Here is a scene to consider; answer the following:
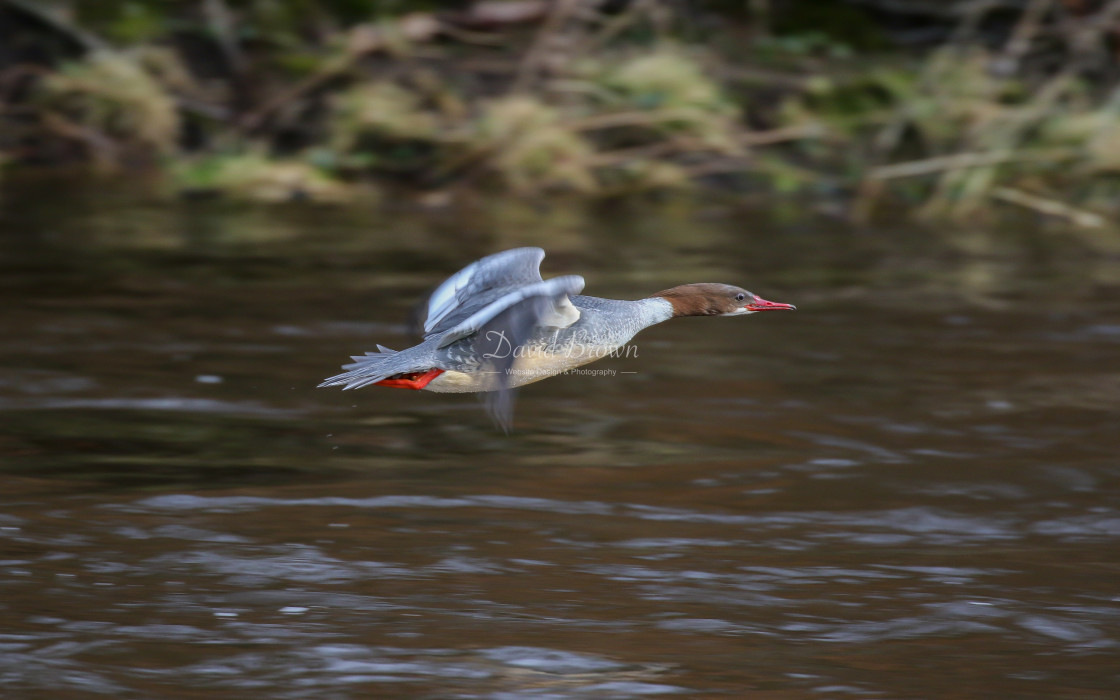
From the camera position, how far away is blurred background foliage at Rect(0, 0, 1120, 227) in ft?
37.3

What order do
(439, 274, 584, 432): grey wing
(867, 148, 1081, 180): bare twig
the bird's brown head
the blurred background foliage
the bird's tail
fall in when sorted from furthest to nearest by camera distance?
the blurred background foliage → (867, 148, 1081, 180): bare twig → the bird's brown head → the bird's tail → (439, 274, 584, 432): grey wing

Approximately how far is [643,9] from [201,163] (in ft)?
13.2

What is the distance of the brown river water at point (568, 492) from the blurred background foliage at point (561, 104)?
2253mm

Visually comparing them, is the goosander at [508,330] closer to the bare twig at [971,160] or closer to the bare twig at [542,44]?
the bare twig at [971,160]

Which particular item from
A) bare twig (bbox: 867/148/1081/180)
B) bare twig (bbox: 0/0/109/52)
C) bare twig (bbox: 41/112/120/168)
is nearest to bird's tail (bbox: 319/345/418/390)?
bare twig (bbox: 867/148/1081/180)

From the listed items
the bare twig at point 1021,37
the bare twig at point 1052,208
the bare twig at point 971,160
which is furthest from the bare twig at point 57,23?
the bare twig at point 1021,37

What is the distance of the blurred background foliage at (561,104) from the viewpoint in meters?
11.4

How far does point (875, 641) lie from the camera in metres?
4.27

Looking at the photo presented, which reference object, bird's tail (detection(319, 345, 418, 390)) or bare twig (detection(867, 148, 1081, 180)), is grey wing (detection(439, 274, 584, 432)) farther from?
bare twig (detection(867, 148, 1081, 180))

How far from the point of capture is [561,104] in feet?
39.3

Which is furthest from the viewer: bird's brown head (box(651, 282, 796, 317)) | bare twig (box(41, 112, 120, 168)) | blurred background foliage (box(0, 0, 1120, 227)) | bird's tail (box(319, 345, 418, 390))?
bare twig (box(41, 112, 120, 168))

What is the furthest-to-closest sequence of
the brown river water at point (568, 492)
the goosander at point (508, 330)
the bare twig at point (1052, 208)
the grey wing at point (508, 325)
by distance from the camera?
1. the bare twig at point (1052, 208)
2. the goosander at point (508, 330)
3. the grey wing at point (508, 325)
4. the brown river water at point (568, 492)

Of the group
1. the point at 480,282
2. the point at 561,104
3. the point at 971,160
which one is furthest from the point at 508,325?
the point at 561,104

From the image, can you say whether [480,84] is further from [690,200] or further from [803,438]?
[803,438]
